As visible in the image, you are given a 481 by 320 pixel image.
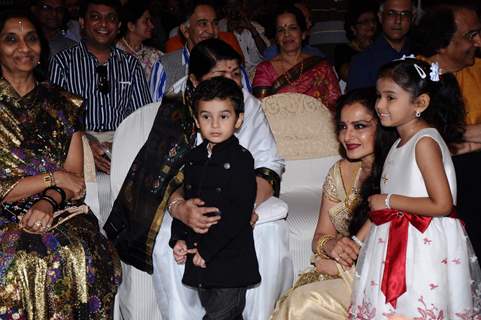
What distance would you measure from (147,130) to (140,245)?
25.2 inches

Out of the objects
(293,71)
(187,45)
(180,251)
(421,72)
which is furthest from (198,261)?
(293,71)

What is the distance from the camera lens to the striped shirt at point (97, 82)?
16.3 ft

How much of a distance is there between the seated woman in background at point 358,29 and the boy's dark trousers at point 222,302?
342 centimetres

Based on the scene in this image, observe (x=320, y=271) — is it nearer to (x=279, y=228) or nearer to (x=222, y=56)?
(x=279, y=228)

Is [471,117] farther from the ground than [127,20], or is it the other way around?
[127,20]

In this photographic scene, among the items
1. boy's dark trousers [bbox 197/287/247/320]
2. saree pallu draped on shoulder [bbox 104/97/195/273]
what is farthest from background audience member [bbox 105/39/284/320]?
boy's dark trousers [bbox 197/287/247/320]

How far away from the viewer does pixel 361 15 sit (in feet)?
22.2

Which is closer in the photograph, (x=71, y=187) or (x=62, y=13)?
(x=71, y=187)

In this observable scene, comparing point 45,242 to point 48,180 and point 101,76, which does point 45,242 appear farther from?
point 101,76

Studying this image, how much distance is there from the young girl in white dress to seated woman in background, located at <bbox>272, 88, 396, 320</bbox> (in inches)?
5.0

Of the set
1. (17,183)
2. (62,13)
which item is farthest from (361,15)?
(17,183)

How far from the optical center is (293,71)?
5457mm

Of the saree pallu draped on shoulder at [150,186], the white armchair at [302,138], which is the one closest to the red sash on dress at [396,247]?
the saree pallu draped on shoulder at [150,186]

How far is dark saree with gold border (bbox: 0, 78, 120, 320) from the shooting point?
3.39m
